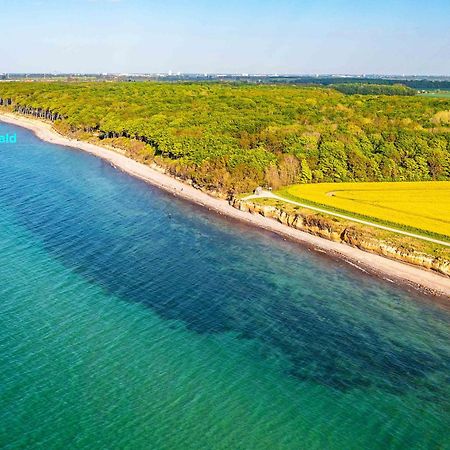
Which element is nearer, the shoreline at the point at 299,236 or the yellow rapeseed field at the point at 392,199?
the shoreline at the point at 299,236

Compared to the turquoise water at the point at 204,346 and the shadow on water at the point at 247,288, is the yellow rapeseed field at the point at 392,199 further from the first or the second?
the shadow on water at the point at 247,288

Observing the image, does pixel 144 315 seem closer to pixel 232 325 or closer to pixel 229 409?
pixel 232 325

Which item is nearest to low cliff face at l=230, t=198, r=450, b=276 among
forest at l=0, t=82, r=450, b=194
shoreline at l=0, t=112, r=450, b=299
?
shoreline at l=0, t=112, r=450, b=299

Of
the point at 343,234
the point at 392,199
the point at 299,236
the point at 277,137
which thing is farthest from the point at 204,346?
the point at 277,137

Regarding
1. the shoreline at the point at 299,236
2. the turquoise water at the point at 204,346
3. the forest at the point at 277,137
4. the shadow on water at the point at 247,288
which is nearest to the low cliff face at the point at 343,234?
the shoreline at the point at 299,236

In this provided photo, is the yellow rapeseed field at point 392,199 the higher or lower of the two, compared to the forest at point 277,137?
lower

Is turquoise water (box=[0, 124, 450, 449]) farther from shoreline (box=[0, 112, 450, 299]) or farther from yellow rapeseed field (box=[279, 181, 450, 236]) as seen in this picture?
yellow rapeseed field (box=[279, 181, 450, 236])
